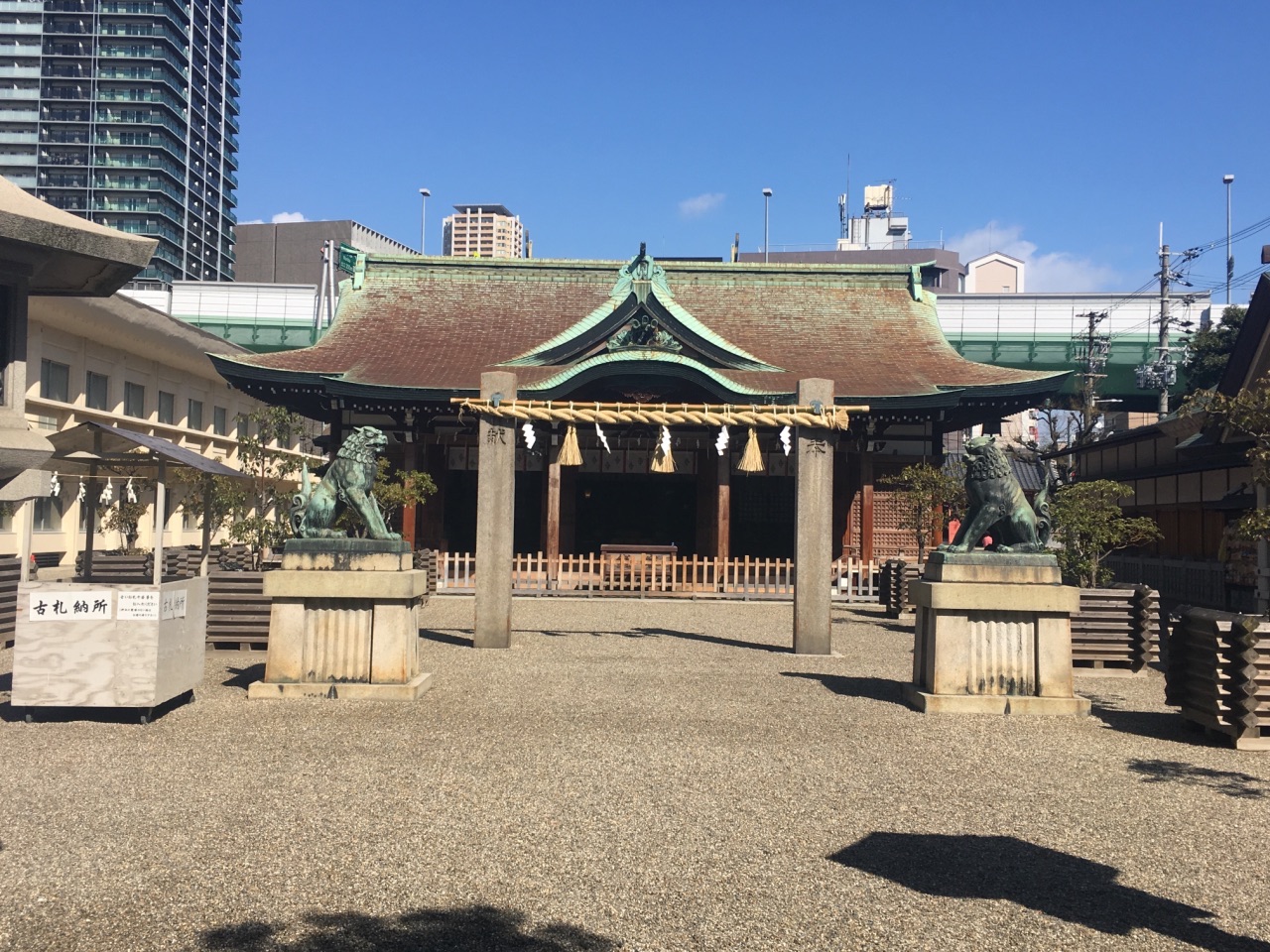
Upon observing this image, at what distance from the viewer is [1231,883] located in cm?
507

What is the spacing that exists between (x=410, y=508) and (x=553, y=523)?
11.2 ft

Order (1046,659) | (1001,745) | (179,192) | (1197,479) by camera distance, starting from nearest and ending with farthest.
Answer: (1001,745), (1046,659), (1197,479), (179,192)

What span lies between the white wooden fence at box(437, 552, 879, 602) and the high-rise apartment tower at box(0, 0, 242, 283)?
6907 centimetres

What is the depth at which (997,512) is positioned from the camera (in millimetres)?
9898

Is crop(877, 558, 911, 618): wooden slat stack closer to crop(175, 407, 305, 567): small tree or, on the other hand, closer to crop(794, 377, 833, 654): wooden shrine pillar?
crop(794, 377, 833, 654): wooden shrine pillar

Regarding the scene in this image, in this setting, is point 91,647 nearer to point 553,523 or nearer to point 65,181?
point 553,523

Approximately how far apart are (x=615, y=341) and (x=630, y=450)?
11.7ft

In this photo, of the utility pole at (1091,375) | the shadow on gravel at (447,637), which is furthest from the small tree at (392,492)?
the utility pole at (1091,375)

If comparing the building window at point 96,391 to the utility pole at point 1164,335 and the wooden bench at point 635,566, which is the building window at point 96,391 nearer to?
the wooden bench at point 635,566

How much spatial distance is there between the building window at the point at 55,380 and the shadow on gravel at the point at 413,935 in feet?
86.7

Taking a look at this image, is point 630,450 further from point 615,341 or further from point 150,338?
point 150,338

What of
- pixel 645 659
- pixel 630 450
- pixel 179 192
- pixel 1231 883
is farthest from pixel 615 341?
pixel 179 192

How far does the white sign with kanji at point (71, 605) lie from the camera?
8266 millimetres

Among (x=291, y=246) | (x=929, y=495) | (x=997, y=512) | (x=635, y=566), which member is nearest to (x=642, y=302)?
(x=635, y=566)
